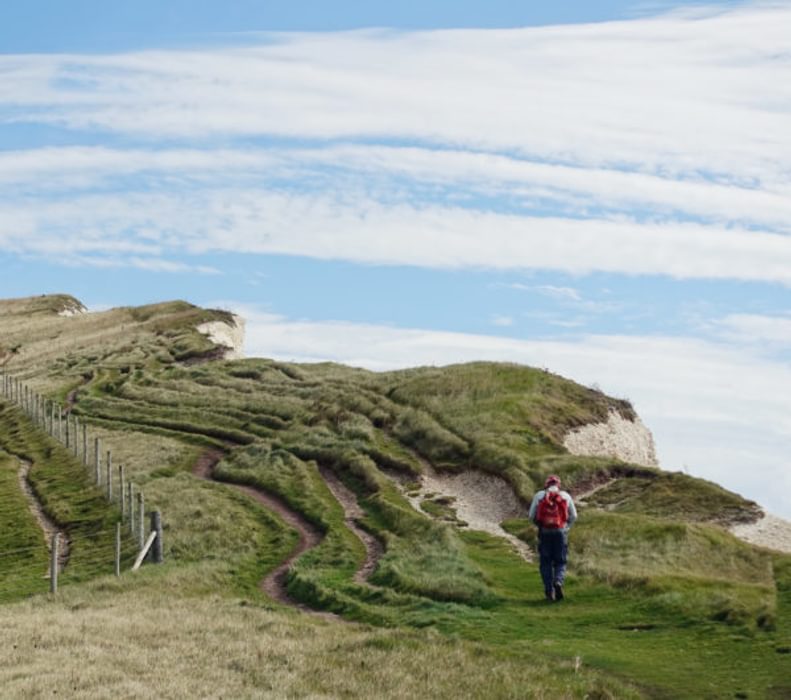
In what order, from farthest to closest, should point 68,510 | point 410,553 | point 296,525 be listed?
point 68,510 < point 296,525 < point 410,553

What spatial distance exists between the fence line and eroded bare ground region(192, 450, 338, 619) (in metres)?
5.18

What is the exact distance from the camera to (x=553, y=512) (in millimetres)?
35562

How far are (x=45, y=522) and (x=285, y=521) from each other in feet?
47.8

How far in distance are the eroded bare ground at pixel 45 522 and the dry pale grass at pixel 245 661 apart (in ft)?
56.4

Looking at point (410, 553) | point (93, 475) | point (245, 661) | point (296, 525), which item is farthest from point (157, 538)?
point (93, 475)

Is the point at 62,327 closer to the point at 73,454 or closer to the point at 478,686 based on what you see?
the point at 73,454

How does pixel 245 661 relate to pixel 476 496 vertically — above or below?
below

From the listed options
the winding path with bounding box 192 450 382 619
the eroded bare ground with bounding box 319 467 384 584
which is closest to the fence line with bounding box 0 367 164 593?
the winding path with bounding box 192 450 382 619

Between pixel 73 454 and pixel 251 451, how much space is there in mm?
13689

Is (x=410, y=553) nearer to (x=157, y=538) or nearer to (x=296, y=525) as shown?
(x=157, y=538)

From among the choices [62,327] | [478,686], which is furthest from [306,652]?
[62,327]

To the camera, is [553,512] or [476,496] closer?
[553,512]

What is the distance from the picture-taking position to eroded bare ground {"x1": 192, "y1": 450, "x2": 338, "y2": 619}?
137 feet

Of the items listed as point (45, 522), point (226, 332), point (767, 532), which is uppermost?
point (226, 332)
